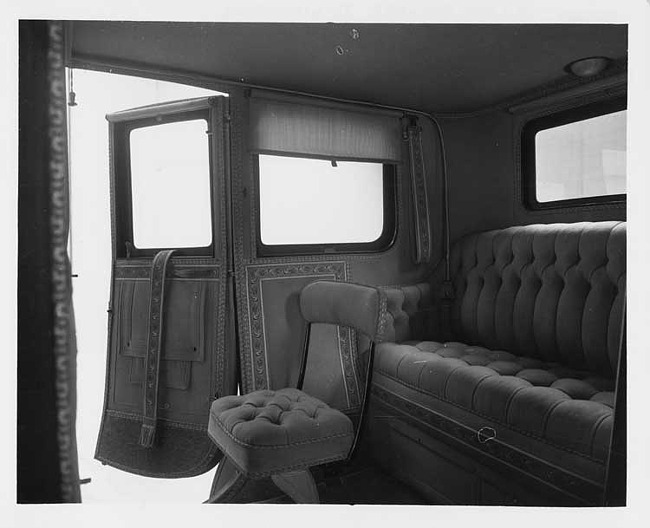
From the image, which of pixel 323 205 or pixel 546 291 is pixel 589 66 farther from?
pixel 323 205

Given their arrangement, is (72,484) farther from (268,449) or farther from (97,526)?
(268,449)

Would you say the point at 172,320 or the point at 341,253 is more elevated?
the point at 341,253

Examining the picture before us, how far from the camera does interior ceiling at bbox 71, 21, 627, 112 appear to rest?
1.40 metres

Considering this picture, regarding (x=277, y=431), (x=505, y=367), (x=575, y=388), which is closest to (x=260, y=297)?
(x=277, y=431)

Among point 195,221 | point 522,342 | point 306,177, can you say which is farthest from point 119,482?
point 522,342

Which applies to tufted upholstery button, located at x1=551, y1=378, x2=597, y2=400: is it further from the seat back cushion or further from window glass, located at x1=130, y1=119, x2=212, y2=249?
window glass, located at x1=130, y1=119, x2=212, y2=249

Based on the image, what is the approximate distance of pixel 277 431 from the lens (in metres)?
1.39

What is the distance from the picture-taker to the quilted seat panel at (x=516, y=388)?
1.27 metres

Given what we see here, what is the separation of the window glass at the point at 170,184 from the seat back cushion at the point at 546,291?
74cm

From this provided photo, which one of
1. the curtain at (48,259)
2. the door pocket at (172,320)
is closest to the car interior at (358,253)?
the door pocket at (172,320)

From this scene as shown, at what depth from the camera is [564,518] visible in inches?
53.1

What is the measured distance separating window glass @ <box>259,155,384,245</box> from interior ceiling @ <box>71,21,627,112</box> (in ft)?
0.71

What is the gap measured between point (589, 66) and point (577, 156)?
25cm
